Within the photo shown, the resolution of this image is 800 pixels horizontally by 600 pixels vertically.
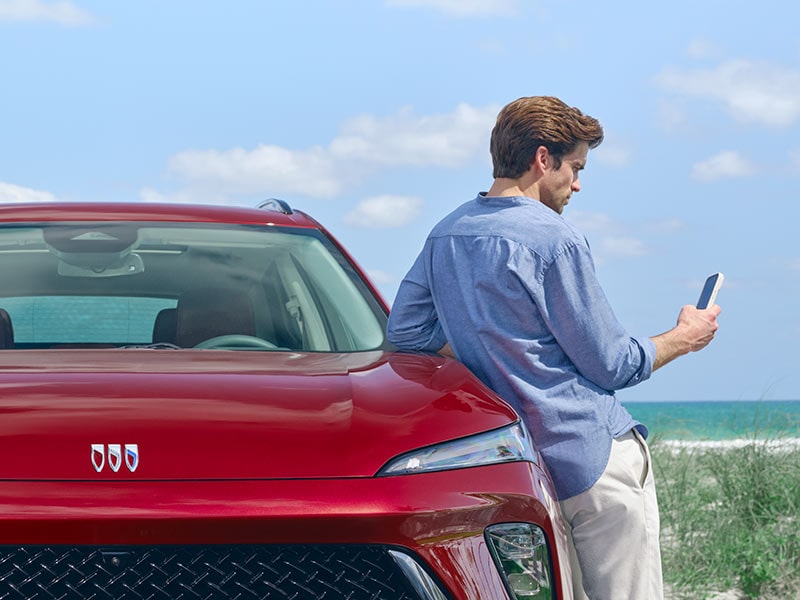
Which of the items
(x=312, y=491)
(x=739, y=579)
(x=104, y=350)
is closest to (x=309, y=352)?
(x=104, y=350)

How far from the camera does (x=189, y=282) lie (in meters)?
4.12

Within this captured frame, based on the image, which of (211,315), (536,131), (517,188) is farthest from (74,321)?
(536,131)

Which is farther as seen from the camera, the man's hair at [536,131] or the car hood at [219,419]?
the man's hair at [536,131]

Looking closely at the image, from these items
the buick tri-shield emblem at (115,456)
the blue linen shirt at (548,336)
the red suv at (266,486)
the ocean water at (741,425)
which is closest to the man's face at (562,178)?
the blue linen shirt at (548,336)

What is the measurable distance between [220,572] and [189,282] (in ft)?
5.99

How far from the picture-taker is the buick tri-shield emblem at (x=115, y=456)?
2439mm

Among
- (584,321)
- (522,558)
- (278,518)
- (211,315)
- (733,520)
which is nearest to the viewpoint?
(278,518)

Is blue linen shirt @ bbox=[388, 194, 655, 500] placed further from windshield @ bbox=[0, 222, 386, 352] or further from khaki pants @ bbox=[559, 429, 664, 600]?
windshield @ bbox=[0, 222, 386, 352]

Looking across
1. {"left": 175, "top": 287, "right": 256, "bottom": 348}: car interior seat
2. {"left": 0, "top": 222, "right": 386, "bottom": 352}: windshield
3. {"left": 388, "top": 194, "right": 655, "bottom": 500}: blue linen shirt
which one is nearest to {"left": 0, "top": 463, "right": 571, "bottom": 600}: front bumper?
{"left": 388, "top": 194, "right": 655, "bottom": 500}: blue linen shirt

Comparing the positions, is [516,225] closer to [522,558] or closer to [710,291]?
[710,291]

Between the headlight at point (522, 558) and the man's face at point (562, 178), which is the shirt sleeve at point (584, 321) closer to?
the man's face at point (562, 178)

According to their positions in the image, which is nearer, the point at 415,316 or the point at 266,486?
the point at 266,486

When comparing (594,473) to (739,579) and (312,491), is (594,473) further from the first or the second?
(739,579)

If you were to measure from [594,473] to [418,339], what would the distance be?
0.70 metres
